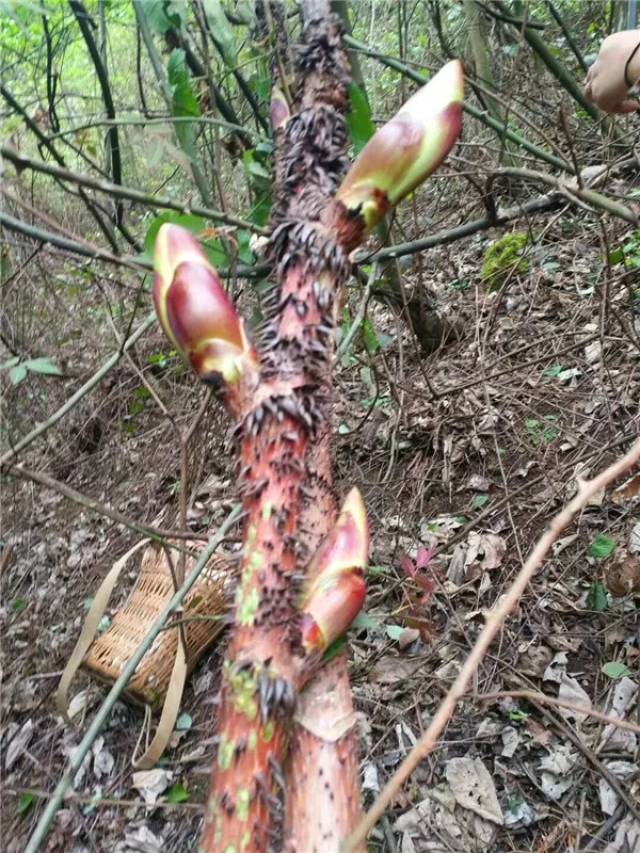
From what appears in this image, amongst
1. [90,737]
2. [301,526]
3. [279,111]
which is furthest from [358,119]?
[90,737]

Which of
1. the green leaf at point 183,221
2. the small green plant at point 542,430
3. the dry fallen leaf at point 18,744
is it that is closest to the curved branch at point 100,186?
the green leaf at point 183,221

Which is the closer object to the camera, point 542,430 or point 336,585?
point 336,585

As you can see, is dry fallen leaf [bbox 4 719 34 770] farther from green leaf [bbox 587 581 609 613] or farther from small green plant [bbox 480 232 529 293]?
small green plant [bbox 480 232 529 293]

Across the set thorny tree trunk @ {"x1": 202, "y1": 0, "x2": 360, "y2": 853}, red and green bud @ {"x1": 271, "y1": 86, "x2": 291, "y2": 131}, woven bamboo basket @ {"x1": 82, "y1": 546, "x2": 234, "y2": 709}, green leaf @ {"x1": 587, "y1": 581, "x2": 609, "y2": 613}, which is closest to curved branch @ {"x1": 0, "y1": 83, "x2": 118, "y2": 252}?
red and green bud @ {"x1": 271, "y1": 86, "x2": 291, "y2": 131}

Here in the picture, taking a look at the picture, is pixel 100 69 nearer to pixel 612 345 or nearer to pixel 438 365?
pixel 438 365

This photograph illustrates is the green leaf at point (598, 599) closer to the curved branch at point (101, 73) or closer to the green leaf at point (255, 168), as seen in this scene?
the green leaf at point (255, 168)

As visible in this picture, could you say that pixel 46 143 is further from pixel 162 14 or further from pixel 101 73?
pixel 101 73

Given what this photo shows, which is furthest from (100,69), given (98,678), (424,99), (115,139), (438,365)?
(98,678)

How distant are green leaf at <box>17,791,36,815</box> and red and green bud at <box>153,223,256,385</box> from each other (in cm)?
181

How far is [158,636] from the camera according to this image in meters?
1.89

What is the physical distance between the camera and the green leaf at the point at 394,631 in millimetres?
1719

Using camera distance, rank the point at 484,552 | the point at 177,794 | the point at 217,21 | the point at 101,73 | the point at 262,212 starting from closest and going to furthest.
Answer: the point at 262,212
the point at 217,21
the point at 177,794
the point at 484,552
the point at 101,73

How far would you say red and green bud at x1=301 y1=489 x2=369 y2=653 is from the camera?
0.55 m

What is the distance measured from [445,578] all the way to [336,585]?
51.0 inches
